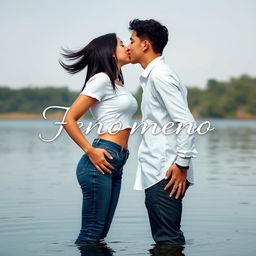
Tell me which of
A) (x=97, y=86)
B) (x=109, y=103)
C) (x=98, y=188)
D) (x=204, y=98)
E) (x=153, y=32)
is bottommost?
(x=204, y=98)

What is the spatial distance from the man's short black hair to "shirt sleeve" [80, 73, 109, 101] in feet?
1.52

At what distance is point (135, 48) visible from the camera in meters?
5.66

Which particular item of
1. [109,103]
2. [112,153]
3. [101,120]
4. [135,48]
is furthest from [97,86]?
[112,153]

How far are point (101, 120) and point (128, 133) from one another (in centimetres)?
27

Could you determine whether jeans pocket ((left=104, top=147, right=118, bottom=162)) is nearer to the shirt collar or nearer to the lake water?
the shirt collar

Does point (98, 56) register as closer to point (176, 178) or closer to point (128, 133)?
point (128, 133)

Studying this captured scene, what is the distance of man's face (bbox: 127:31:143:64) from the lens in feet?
18.5

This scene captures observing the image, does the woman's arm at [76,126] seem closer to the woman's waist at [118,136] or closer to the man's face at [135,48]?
the woman's waist at [118,136]

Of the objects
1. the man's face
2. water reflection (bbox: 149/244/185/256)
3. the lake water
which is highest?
the man's face

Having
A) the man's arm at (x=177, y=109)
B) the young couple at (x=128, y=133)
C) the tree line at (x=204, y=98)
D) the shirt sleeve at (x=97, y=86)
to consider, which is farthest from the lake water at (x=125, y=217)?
the tree line at (x=204, y=98)

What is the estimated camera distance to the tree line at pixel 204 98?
495 ft

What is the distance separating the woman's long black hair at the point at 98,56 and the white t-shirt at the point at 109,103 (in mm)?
99

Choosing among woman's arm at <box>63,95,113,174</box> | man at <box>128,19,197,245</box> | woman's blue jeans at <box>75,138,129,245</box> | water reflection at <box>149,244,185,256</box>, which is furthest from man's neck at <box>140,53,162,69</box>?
water reflection at <box>149,244,185,256</box>

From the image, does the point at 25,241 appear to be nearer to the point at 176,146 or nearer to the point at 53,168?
the point at 176,146
